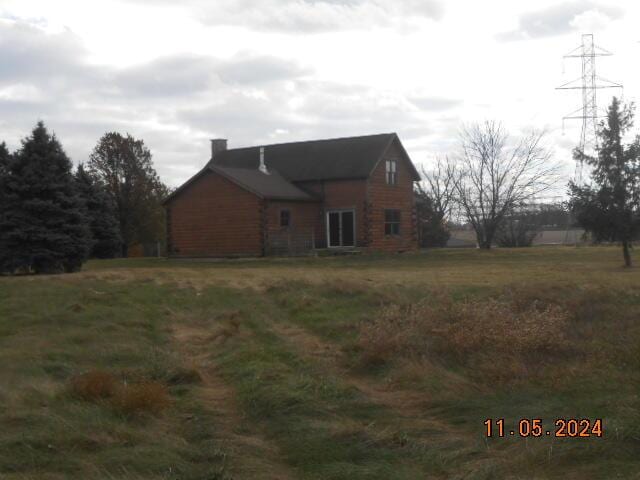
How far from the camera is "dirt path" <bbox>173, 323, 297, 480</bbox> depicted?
6727mm

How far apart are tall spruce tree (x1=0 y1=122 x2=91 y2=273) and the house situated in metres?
9.60

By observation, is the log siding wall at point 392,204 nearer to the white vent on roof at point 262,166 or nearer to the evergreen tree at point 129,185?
the white vent on roof at point 262,166

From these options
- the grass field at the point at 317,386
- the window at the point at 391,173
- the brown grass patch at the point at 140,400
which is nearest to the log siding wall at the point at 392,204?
the window at the point at 391,173

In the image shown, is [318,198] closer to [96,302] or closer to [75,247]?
[75,247]

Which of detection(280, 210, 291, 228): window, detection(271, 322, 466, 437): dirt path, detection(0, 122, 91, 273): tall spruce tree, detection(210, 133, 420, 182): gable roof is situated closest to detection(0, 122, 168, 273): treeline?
detection(0, 122, 91, 273): tall spruce tree

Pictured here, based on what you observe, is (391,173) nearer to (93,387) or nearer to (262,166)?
(262,166)

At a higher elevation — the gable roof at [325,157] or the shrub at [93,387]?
the gable roof at [325,157]

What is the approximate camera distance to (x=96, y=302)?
1634cm

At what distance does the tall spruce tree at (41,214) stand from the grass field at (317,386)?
11.1m

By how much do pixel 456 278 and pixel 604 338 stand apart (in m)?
10.4

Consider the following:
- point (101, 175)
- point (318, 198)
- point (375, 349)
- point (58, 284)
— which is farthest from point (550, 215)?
point (375, 349)

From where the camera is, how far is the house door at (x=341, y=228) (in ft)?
129

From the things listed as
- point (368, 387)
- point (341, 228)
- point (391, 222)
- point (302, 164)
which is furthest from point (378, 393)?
point (302, 164)

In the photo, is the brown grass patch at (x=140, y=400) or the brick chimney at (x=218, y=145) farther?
the brick chimney at (x=218, y=145)
